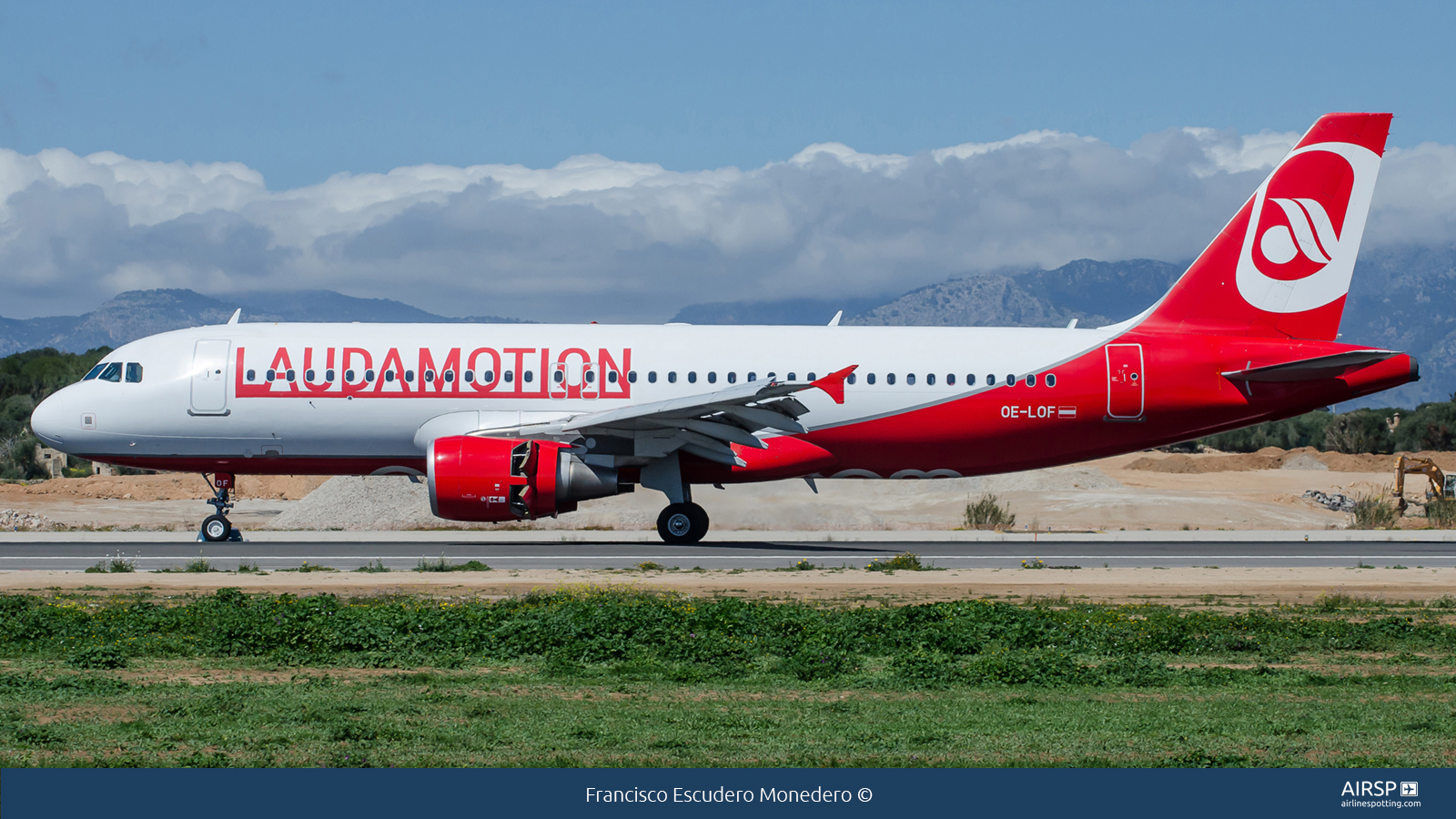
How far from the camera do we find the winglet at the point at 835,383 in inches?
971

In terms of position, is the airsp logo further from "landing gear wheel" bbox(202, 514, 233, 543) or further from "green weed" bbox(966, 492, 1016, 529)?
"landing gear wheel" bbox(202, 514, 233, 543)

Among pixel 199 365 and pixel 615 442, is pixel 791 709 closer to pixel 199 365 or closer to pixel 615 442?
pixel 615 442

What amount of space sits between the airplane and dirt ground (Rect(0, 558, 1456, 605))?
17.0ft

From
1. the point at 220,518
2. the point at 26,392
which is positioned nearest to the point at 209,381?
the point at 220,518

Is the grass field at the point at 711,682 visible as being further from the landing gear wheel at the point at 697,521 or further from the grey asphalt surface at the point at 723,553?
the landing gear wheel at the point at 697,521

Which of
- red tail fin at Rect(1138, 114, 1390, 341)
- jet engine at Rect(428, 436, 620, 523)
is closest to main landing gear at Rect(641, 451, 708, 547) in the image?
jet engine at Rect(428, 436, 620, 523)

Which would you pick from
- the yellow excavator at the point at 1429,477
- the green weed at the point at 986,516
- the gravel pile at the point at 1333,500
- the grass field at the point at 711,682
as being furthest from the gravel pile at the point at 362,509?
the gravel pile at the point at 1333,500

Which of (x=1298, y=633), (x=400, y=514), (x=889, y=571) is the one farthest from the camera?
(x=400, y=514)

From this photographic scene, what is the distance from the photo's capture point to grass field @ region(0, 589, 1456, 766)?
9961 mm

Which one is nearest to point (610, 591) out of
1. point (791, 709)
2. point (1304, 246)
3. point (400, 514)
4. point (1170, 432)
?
point (791, 709)

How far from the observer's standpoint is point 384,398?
90.4 ft

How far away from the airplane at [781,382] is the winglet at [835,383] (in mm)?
153

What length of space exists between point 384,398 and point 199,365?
385cm

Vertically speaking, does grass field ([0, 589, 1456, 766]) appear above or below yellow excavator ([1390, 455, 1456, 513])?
below
